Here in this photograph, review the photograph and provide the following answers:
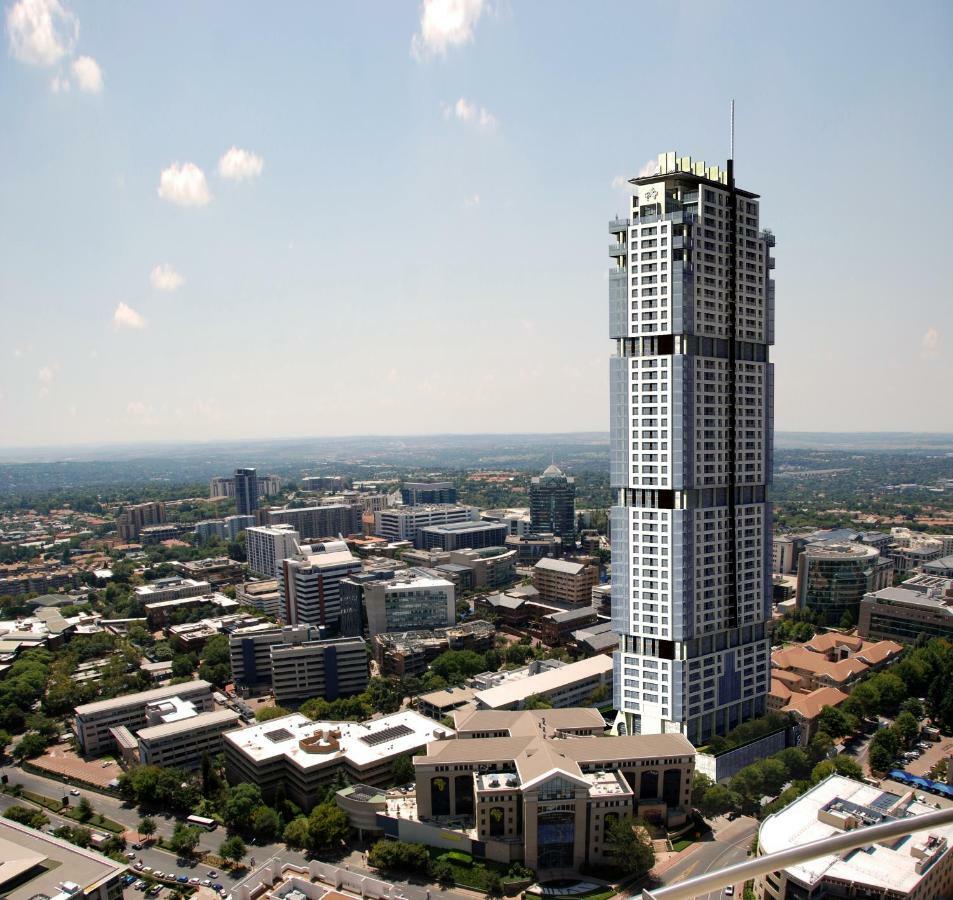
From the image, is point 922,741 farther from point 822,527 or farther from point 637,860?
point 822,527

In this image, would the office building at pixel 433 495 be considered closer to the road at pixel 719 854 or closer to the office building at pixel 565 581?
the office building at pixel 565 581

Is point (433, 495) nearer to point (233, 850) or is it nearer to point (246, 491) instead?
point (246, 491)

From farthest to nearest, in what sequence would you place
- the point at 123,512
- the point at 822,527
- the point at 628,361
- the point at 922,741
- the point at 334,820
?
A: the point at 123,512 < the point at 822,527 < the point at 922,741 < the point at 628,361 < the point at 334,820

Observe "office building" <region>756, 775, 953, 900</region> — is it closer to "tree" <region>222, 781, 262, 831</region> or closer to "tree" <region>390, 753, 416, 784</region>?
"tree" <region>390, 753, 416, 784</region>

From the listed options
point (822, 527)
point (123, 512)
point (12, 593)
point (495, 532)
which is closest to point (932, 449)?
point (822, 527)

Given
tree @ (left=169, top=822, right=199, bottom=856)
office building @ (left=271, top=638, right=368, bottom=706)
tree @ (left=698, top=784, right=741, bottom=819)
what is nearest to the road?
tree @ (left=698, top=784, right=741, bottom=819)

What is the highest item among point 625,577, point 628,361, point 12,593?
point 628,361

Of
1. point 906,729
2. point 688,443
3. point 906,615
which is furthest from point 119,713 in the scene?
point 906,615
